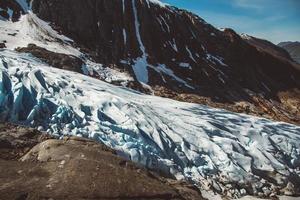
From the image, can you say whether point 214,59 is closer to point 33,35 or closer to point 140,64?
point 140,64

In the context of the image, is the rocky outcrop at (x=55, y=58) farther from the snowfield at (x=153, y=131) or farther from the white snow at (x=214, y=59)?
the white snow at (x=214, y=59)

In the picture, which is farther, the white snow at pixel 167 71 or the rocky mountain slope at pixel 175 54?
the white snow at pixel 167 71

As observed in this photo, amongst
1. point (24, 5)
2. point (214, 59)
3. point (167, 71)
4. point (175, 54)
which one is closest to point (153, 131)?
point (167, 71)

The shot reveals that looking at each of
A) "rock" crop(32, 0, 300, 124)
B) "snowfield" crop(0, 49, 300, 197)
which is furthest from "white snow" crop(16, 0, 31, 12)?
"snowfield" crop(0, 49, 300, 197)

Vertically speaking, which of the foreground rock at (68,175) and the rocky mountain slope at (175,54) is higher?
the rocky mountain slope at (175,54)

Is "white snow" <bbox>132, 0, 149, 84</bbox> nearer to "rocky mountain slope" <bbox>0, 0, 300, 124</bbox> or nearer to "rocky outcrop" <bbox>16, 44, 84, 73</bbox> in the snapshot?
"rocky mountain slope" <bbox>0, 0, 300, 124</bbox>

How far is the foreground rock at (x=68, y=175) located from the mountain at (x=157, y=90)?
20.1 ft

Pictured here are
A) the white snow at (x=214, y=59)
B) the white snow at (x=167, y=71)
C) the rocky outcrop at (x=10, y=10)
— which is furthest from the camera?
the white snow at (x=214, y=59)

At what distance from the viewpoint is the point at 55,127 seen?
73.0 feet

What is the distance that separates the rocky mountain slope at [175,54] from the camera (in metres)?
51.5

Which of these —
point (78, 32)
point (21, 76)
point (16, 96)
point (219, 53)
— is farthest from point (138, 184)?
point (219, 53)

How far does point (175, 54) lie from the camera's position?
2429 inches

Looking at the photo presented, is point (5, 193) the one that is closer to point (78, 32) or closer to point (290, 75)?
point (78, 32)

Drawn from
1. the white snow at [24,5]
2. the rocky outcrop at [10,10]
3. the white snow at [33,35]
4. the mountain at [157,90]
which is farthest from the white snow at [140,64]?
the rocky outcrop at [10,10]
